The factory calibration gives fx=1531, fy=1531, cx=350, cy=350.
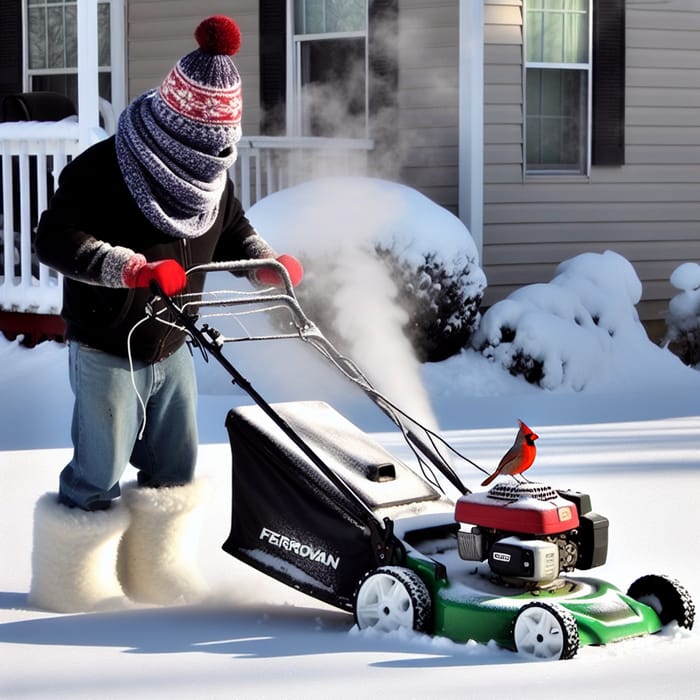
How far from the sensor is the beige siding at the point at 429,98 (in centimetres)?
1127

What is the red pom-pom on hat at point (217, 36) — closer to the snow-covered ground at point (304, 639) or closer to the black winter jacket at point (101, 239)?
the black winter jacket at point (101, 239)

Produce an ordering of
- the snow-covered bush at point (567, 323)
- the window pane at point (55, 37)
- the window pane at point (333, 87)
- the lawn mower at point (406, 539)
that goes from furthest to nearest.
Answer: the window pane at point (55, 37)
the window pane at point (333, 87)
the snow-covered bush at point (567, 323)
the lawn mower at point (406, 539)

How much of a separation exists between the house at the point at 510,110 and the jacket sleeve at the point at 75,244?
6752 mm

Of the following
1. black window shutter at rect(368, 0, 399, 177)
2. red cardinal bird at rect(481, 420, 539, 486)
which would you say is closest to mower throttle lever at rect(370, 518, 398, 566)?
red cardinal bird at rect(481, 420, 539, 486)

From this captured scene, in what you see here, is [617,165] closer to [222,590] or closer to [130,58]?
[130,58]

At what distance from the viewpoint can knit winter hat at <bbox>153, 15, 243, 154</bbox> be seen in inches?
166

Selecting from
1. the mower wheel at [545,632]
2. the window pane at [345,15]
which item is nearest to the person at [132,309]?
the mower wheel at [545,632]

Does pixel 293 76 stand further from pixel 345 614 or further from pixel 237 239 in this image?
pixel 345 614

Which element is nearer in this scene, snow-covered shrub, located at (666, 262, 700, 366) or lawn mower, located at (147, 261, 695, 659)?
lawn mower, located at (147, 261, 695, 659)

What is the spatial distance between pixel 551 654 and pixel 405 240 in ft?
19.9

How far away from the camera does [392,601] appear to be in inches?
153

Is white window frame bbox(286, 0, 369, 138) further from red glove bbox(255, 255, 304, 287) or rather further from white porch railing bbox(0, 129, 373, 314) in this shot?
red glove bbox(255, 255, 304, 287)

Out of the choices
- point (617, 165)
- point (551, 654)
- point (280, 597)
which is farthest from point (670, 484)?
point (617, 165)

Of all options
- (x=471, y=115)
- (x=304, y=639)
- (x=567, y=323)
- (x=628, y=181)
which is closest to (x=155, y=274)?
(x=304, y=639)
